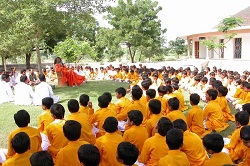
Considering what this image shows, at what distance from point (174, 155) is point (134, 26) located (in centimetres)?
2201

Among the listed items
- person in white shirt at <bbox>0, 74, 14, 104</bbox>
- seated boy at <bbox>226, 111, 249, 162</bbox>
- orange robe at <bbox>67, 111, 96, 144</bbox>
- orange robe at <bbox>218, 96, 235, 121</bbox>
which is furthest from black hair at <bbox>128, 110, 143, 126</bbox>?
person in white shirt at <bbox>0, 74, 14, 104</bbox>

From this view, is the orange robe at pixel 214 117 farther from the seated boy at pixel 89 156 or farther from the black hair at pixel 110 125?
the seated boy at pixel 89 156

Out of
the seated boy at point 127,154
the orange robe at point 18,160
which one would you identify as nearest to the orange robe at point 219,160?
the seated boy at point 127,154

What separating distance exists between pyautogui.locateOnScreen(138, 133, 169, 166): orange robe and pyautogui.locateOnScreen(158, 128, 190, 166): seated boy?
441mm

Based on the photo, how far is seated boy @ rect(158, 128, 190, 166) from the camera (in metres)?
3.42

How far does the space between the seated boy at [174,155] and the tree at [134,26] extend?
21.6 metres

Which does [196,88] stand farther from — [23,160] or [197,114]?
[23,160]

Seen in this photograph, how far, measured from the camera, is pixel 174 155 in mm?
3486

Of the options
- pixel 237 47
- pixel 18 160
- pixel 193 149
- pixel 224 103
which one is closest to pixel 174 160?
pixel 193 149

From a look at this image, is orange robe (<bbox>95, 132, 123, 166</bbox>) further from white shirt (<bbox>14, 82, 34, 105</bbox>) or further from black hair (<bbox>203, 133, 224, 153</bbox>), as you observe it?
white shirt (<bbox>14, 82, 34, 105</bbox>)

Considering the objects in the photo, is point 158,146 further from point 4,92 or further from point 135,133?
point 4,92

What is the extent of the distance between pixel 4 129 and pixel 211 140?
5485 mm

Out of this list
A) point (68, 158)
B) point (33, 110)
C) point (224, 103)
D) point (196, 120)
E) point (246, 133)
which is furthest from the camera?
point (33, 110)

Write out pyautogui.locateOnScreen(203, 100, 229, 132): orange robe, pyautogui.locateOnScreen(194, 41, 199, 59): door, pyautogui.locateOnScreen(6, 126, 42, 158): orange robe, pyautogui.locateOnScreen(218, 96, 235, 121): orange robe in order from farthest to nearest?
pyautogui.locateOnScreen(194, 41, 199, 59): door → pyautogui.locateOnScreen(218, 96, 235, 121): orange robe → pyautogui.locateOnScreen(203, 100, 229, 132): orange robe → pyautogui.locateOnScreen(6, 126, 42, 158): orange robe
